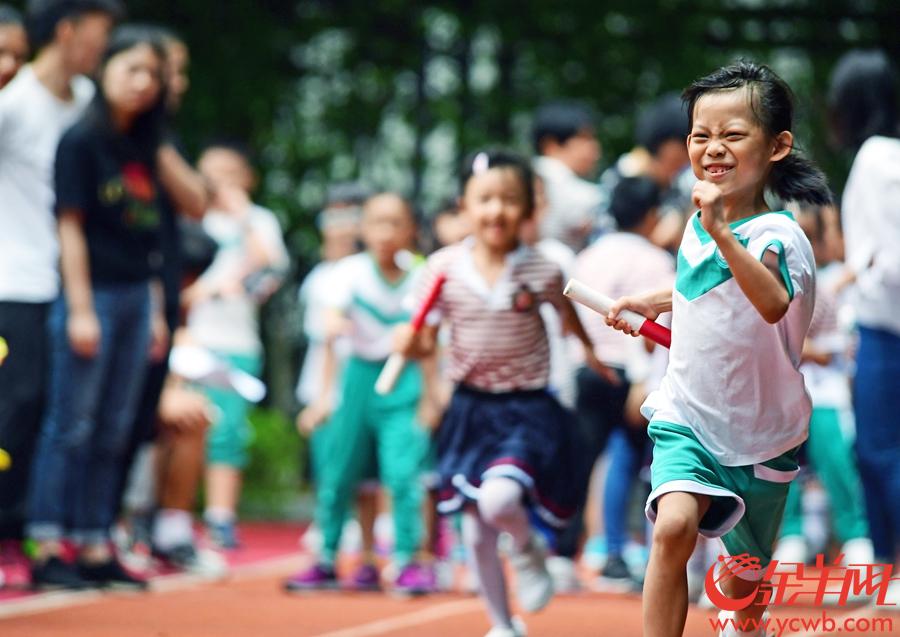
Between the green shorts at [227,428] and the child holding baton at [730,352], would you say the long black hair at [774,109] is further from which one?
the green shorts at [227,428]

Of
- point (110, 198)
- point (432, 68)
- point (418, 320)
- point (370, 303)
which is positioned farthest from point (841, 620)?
point (432, 68)

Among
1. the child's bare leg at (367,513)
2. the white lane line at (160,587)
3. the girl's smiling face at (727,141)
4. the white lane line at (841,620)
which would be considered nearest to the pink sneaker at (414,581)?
the child's bare leg at (367,513)

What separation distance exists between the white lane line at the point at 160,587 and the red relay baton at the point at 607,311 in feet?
9.22

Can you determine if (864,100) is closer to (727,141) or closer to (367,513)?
(727,141)

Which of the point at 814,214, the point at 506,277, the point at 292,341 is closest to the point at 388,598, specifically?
the point at 506,277

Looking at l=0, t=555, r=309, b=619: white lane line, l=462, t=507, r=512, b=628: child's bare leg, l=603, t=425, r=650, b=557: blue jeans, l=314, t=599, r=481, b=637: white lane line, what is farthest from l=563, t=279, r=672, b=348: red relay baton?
l=603, t=425, r=650, b=557: blue jeans

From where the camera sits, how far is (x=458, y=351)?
5973mm

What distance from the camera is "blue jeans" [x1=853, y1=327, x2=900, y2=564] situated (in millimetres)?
6125

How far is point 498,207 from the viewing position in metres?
5.96

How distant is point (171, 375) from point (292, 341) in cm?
506

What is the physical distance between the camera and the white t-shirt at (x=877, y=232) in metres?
6.11

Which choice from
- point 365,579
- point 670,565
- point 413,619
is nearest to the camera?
point 670,565

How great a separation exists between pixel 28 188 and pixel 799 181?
3666 millimetres

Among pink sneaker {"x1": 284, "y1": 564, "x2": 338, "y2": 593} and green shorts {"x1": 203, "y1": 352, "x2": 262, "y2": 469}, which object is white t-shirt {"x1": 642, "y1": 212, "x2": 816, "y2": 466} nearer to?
pink sneaker {"x1": 284, "y1": 564, "x2": 338, "y2": 593}
